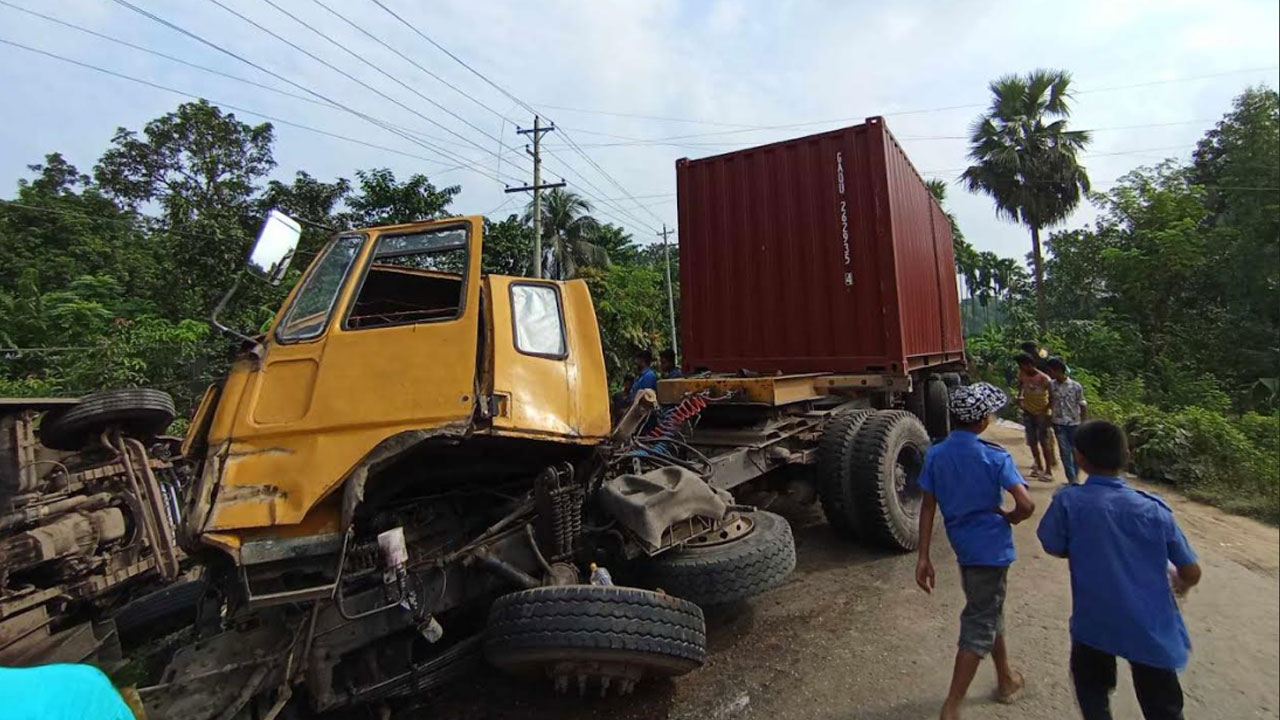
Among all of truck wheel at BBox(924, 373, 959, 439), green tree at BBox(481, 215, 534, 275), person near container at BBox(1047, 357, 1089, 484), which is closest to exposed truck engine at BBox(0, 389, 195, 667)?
person near container at BBox(1047, 357, 1089, 484)

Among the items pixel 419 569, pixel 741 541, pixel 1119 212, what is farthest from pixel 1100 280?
pixel 419 569

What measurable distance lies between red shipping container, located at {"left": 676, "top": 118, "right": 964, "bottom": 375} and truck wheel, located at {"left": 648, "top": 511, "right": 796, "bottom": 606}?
2.83 metres

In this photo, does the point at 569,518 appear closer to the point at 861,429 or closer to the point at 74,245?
the point at 861,429

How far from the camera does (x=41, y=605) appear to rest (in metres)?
3.78

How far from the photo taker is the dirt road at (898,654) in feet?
7.92

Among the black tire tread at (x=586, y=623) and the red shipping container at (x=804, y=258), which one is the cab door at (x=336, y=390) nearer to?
the black tire tread at (x=586, y=623)

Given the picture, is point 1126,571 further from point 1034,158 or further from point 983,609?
point 1034,158

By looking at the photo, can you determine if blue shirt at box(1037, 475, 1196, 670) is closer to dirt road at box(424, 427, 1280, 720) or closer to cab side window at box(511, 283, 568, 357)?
dirt road at box(424, 427, 1280, 720)

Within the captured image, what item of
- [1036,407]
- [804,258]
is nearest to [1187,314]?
[1036,407]

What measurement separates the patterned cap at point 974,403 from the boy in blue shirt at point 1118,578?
466 mm

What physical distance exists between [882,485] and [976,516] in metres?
1.95

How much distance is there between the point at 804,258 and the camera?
597 cm

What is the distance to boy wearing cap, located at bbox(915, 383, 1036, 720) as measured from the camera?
2.68m

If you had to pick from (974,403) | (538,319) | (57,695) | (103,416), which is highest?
(538,319)
